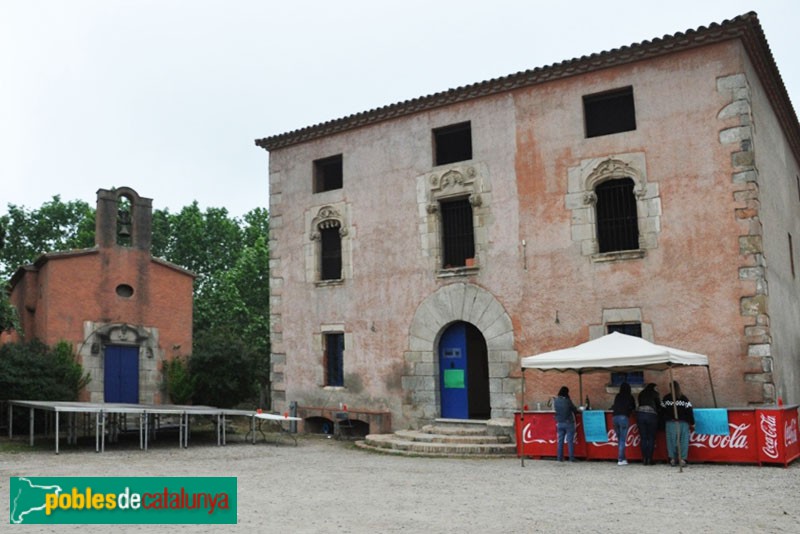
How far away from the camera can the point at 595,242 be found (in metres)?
14.8

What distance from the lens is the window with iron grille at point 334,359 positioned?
18094mm

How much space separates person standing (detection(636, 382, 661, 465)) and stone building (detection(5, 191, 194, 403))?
46.0 feet

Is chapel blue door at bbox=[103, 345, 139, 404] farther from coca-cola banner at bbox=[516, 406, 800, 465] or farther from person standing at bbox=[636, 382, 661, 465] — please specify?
person standing at bbox=[636, 382, 661, 465]

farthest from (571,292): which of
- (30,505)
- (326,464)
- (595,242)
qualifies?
(30,505)

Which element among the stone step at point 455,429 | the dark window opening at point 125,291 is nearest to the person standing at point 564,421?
the stone step at point 455,429

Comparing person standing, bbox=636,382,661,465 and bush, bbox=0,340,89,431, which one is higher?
bush, bbox=0,340,89,431

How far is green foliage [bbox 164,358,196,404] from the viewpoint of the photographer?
21.0 meters

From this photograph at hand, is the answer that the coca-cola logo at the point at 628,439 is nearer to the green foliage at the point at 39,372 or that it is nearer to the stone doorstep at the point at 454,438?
the stone doorstep at the point at 454,438

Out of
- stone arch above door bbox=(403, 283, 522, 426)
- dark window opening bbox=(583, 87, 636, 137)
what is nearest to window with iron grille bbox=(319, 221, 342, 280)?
stone arch above door bbox=(403, 283, 522, 426)

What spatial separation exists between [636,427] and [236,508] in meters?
7.17

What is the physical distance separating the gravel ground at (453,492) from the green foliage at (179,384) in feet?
20.8

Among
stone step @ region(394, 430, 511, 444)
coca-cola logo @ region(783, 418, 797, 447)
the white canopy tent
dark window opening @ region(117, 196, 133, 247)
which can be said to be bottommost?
stone step @ region(394, 430, 511, 444)

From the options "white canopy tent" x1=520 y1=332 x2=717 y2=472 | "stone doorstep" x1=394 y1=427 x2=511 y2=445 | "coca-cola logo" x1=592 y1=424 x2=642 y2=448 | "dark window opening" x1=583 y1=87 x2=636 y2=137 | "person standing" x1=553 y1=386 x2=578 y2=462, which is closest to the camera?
"white canopy tent" x1=520 y1=332 x2=717 y2=472

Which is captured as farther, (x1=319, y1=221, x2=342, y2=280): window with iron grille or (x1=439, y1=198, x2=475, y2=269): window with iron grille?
(x1=319, y1=221, x2=342, y2=280): window with iron grille
